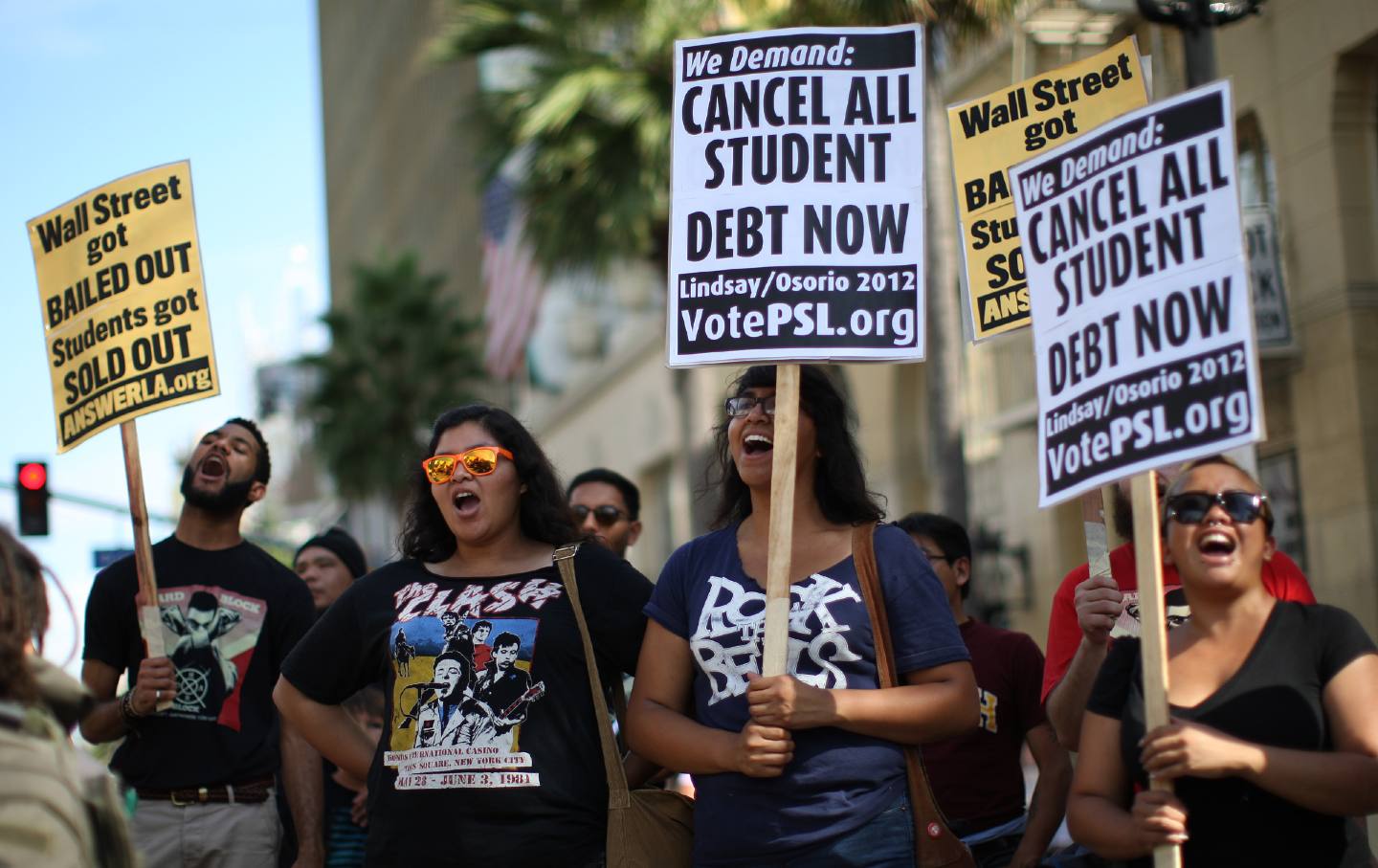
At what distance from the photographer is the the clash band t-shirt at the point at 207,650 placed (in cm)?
585

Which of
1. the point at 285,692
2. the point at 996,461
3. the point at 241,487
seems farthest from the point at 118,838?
the point at 996,461

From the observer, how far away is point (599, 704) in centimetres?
493

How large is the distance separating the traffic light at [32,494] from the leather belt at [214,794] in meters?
12.9

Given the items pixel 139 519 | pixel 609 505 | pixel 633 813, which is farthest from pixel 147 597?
pixel 609 505

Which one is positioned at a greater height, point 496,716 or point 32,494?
point 32,494

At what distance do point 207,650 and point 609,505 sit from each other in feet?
7.02

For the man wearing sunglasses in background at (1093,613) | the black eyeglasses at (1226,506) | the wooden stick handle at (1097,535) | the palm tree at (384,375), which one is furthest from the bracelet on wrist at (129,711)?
the palm tree at (384,375)

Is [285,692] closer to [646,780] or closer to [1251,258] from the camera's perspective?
[646,780]

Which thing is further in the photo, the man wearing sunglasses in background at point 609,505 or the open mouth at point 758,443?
the man wearing sunglasses in background at point 609,505

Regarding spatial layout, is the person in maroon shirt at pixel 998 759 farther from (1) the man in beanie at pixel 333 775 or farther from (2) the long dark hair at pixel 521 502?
(1) the man in beanie at pixel 333 775

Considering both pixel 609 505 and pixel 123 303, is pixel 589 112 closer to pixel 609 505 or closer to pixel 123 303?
pixel 609 505

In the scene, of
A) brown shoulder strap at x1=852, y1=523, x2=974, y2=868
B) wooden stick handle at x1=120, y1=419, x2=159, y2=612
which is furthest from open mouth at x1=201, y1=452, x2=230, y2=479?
brown shoulder strap at x1=852, y1=523, x2=974, y2=868

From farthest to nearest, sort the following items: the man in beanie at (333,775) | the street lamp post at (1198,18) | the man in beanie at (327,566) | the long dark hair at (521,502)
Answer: the street lamp post at (1198,18) < the man in beanie at (327,566) < the man in beanie at (333,775) < the long dark hair at (521,502)

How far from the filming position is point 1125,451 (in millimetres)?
4195
